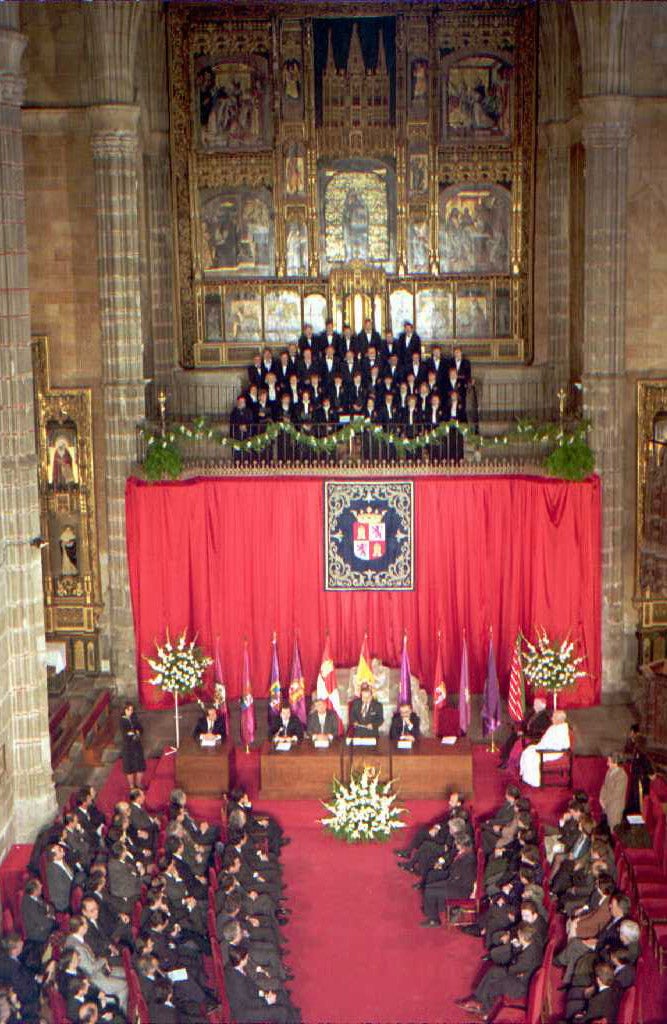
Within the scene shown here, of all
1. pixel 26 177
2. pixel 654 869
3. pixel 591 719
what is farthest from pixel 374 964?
pixel 26 177

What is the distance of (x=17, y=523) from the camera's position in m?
19.0

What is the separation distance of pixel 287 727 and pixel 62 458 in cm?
753

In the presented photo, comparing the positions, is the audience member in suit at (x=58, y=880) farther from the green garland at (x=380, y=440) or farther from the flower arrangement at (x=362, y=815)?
the green garland at (x=380, y=440)

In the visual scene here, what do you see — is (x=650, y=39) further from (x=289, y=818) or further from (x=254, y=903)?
(x=254, y=903)

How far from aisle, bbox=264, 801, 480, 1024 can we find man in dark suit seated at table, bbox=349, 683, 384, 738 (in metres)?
1.90

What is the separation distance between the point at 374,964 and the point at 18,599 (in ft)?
21.5

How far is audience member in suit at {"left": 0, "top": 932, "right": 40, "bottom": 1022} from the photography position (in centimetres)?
1470

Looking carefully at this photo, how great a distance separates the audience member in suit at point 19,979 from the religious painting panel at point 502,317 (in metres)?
16.8

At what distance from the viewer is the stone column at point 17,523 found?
18.5 m

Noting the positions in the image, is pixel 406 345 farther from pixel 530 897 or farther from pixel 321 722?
pixel 530 897

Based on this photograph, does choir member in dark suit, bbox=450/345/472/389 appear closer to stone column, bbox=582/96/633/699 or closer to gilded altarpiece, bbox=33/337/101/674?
stone column, bbox=582/96/633/699

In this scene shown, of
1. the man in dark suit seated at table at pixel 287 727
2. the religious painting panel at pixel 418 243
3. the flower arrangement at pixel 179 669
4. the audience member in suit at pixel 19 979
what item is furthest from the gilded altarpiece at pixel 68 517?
the audience member in suit at pixel 19 979

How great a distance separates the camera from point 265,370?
87.1 ft

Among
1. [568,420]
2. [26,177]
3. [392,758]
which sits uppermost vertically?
[26,177]
